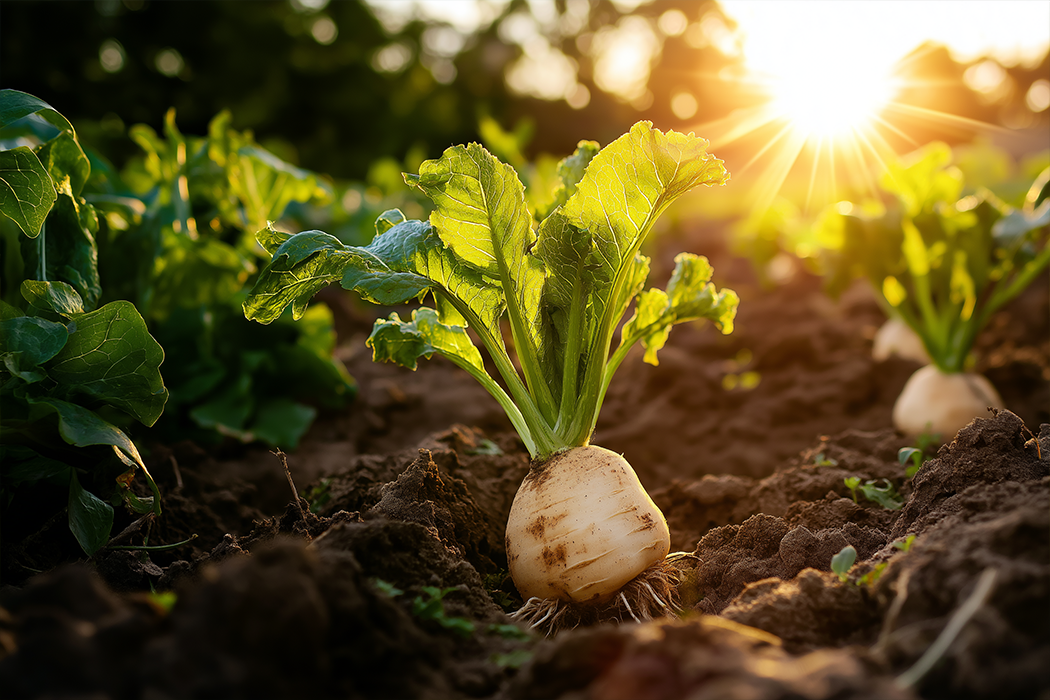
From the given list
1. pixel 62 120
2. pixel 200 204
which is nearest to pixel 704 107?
pixel 200 204

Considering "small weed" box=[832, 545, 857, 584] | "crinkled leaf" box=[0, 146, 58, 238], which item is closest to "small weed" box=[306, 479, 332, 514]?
"crinkled leaf" box=[0, 146, 58, 238]

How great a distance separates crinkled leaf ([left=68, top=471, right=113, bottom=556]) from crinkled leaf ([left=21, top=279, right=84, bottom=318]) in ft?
1.70

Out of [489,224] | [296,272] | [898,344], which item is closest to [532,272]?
[489,224]

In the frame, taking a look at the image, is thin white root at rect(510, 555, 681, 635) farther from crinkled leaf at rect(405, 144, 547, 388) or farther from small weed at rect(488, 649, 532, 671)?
crinkled leaf at rect(405, 144, 547, 388)

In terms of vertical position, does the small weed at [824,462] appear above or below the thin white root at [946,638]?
above

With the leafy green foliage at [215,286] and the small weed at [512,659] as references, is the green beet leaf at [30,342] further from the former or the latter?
the small weed at [512,659]

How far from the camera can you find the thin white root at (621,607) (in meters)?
2.04

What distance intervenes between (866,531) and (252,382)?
3046 mm

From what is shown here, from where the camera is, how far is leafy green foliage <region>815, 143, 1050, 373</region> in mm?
3779

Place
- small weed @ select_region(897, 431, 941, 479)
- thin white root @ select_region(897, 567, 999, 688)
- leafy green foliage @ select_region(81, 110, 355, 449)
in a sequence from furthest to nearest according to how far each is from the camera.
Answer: leafy green foliage @ select_region(81, 110, 355, 449)
small weed @ select_region(897, 431, 941, 479)
thin white root @ select_region(897, 567, 999, 688)

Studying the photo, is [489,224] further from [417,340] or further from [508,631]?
[508,631]

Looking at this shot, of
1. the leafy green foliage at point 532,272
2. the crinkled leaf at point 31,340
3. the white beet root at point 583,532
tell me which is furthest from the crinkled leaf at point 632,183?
the crinkled leaf at point 31,340

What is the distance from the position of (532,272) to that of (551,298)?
119 mm

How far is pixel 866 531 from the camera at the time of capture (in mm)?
2055
